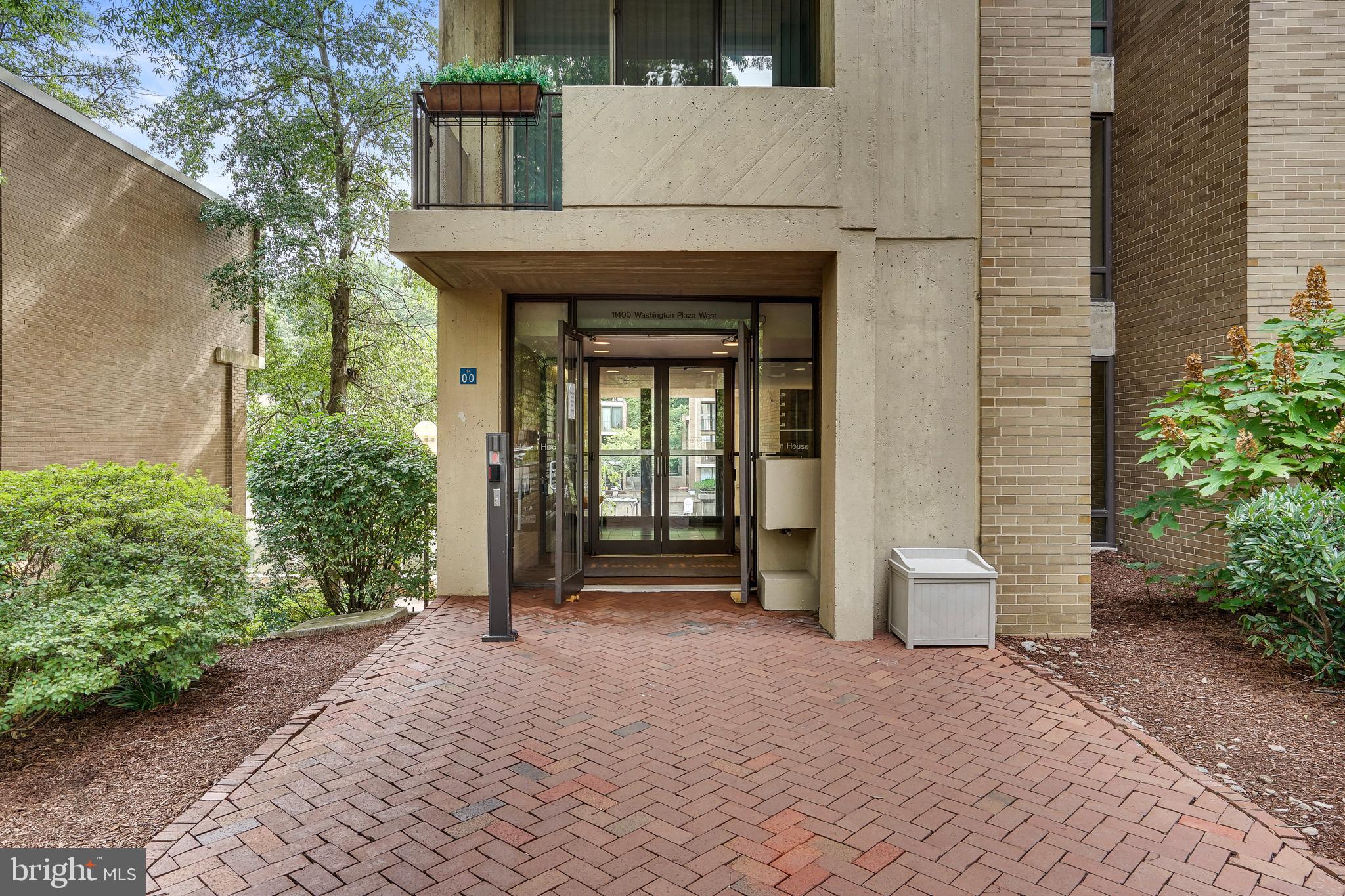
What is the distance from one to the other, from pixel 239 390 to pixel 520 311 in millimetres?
11889

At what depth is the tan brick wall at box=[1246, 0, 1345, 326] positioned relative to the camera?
703 cm

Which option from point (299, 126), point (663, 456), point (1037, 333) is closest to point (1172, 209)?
point (1037, 333)

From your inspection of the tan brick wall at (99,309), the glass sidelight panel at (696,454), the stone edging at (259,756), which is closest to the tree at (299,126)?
the tan brick wall at (99,309)

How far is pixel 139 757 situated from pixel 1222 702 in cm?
597

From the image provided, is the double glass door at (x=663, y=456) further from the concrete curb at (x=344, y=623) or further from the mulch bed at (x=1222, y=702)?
the mulch bed at (x=1222, y=702)

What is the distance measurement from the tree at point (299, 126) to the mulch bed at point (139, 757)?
872cm

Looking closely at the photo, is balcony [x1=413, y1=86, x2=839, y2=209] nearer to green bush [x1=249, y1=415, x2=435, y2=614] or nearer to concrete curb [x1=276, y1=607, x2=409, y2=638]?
green bush [x1=249, y1=415, x2=435, y2=614]

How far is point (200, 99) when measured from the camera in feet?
39.3

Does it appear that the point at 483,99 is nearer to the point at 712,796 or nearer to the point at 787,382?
the point at 787,382

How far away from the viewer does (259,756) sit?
3.35 m

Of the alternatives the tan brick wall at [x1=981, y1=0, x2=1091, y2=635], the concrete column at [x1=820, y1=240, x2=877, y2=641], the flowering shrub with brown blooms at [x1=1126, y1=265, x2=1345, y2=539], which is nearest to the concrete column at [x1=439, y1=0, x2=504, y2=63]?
the concrete column at [x1=820, y1=240, x2=877, y2=641]

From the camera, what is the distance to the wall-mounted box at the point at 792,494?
622 cm

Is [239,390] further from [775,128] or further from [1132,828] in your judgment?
[1132,828]

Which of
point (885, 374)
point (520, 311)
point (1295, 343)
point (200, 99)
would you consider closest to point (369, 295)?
point (200, 99)
